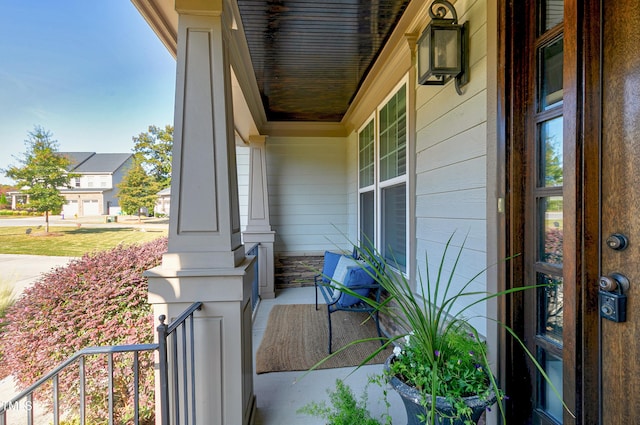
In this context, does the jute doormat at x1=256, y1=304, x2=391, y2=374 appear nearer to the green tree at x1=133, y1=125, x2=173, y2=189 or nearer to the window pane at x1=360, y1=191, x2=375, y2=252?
the window pane at x1=360, y1=191, x2=375, y2=252

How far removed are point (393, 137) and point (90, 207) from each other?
22.3 feet

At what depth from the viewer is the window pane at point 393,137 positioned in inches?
106

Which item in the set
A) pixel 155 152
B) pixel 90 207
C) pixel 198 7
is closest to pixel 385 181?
pixel 198 7

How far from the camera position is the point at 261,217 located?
190 inches

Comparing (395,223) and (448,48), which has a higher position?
(448,48)

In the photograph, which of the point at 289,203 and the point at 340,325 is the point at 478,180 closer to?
the point at 340,325

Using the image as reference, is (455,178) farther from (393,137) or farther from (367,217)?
(367,217)

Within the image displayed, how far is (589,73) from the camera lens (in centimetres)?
97

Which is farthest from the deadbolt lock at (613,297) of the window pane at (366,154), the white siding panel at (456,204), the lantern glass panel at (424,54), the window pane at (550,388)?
the window pane at (366,154)

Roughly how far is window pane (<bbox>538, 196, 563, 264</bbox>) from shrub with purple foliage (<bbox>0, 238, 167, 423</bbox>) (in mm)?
2712

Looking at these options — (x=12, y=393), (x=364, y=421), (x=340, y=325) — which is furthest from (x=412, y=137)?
(x=12, y=393)

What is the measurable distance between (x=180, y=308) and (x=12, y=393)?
7.99 feet

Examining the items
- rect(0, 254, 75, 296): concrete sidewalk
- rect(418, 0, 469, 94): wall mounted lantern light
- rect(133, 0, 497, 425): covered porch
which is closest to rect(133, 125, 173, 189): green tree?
rect(0, 254, 75, 296): concrete sidewalk

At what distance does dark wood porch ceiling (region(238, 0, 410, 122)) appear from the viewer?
2.27 m
